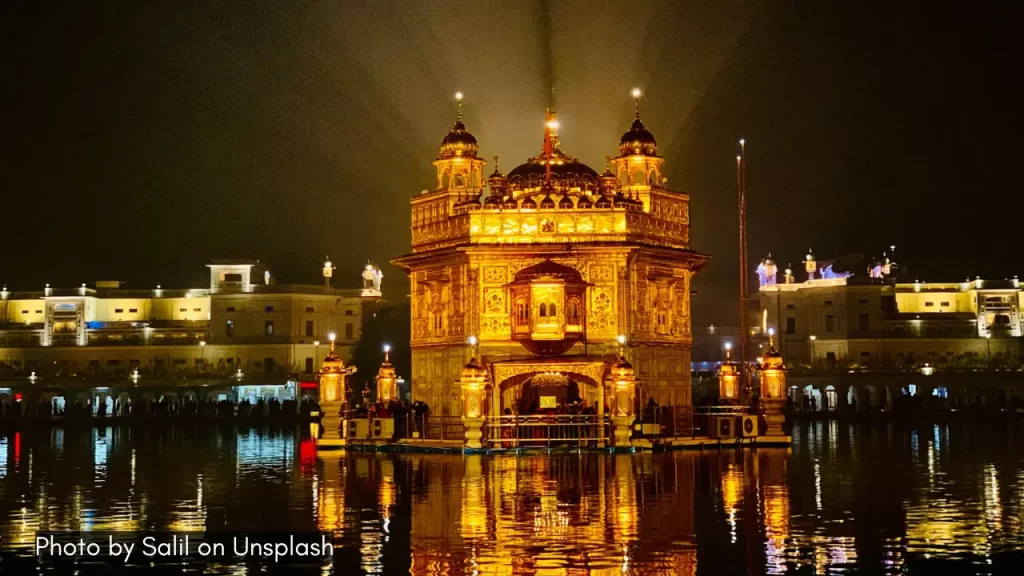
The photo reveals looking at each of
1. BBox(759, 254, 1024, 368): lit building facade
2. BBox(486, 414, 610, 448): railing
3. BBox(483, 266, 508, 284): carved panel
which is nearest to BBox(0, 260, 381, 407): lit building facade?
BBox(759, 254, 1024, 368): lit building facade

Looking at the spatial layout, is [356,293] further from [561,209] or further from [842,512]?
[842,512]

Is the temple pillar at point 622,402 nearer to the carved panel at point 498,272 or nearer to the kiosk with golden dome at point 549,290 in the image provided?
the kiosk with golden dome at point 549,290

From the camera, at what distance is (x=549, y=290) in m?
34.5

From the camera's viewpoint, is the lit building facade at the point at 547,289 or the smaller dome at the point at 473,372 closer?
the smaller dome at the point at 473,372

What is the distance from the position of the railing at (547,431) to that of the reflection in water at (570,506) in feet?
4.33

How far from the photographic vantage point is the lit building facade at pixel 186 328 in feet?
300

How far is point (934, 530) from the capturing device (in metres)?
16.8

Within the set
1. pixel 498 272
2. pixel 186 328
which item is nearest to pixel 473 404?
pixel 498 272

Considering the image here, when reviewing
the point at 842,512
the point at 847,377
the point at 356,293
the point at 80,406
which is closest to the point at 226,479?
the point at 842,512

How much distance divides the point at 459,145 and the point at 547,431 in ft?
36.8

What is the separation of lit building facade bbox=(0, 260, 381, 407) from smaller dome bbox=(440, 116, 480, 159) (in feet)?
157

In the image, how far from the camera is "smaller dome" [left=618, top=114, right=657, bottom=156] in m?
41.4

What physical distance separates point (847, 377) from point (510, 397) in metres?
49.6

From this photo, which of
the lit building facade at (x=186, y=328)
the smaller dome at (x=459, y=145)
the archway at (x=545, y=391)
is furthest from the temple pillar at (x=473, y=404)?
the lit building facade at (x=186, y=328)
